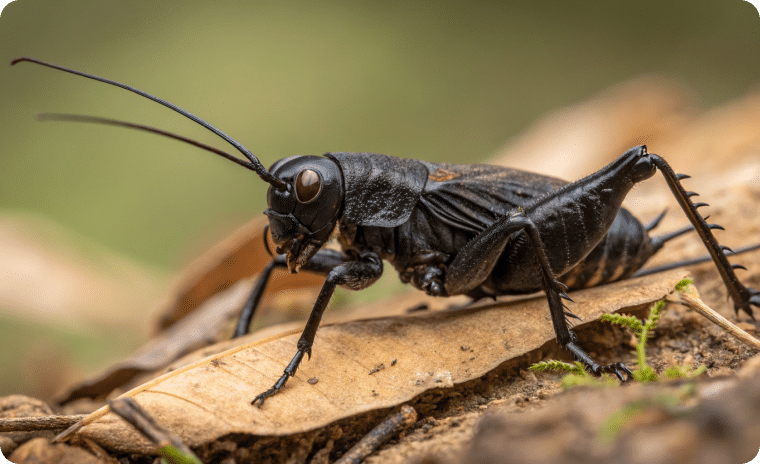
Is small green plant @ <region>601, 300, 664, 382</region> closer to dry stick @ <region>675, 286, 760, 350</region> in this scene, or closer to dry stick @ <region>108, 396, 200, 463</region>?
dry stick @ <region>675, 286, 760, 350</region>

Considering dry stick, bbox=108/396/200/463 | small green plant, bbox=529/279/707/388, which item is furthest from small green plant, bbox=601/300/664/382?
dry stick, bbox=108/396/200/463

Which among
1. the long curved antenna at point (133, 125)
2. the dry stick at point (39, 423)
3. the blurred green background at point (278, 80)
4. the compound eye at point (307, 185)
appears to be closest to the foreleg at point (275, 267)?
the compound eye at point (307, 185)

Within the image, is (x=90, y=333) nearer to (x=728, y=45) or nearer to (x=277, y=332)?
(x=277, y=332)

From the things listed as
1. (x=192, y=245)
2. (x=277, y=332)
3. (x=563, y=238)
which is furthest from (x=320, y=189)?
(x=192, y=245)

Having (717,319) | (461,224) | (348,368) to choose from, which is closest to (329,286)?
(348,368)

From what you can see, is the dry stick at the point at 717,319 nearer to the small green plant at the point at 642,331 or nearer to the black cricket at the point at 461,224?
the small green plant at the point at 642,331

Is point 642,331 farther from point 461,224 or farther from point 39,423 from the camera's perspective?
point 39,423
